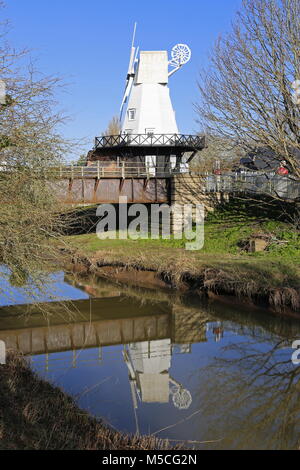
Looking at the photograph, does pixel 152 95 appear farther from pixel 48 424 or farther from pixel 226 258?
pixel 48 424

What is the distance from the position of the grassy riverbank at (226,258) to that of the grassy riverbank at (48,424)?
3.67m

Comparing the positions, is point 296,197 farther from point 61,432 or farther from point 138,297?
point 61,432

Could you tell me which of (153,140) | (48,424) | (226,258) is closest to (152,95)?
(153,140)

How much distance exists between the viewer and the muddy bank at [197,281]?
1441 cm

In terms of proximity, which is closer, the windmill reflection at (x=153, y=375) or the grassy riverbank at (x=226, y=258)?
the windmill reflection at (x=153, y=375)

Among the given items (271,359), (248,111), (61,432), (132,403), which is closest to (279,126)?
(248,111)

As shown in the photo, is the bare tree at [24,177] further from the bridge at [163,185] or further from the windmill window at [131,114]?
the windmill window at [131,114]

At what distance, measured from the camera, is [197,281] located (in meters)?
17.9

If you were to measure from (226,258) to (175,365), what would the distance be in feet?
31.0

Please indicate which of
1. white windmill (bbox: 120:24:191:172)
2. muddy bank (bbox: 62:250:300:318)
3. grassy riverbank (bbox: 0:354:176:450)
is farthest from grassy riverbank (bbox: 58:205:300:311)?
white windmill (bbox: 120:24:191:172)

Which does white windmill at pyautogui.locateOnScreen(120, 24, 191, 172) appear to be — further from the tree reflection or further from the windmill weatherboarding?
the tree reflection

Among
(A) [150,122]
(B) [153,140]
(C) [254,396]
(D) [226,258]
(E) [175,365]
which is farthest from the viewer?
(A) [150,122]

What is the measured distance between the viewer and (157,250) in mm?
22781

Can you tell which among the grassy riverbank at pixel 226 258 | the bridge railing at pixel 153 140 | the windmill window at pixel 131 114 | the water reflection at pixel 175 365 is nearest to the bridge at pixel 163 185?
the grassy riverbank at pixel 226 258
